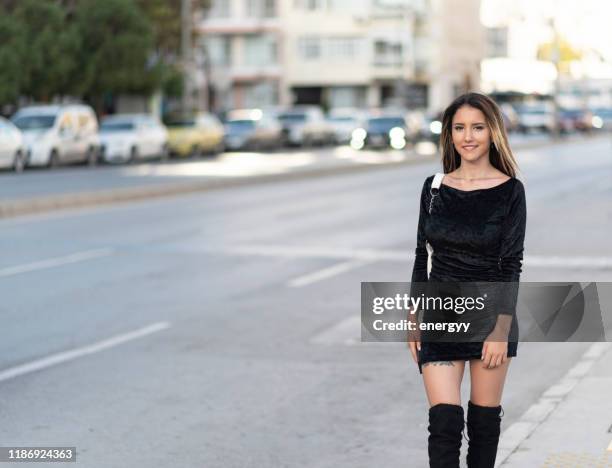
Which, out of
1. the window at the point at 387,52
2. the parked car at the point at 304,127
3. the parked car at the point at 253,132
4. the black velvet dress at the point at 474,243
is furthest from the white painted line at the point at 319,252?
the window at the point at 387,52

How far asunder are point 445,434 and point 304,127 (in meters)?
58.7

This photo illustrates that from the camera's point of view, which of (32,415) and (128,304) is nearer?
(32,415)

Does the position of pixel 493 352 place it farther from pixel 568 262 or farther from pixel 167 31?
pixel 167 31

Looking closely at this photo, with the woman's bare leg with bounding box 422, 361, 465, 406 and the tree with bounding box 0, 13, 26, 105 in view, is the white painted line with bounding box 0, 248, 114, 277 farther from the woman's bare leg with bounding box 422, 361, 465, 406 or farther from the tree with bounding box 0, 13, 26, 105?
the tree with bounding box 0, 13, 26, 105

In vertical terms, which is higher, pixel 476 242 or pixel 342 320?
pixel 476 242

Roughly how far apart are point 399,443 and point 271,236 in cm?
1195

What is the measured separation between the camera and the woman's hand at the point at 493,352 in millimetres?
4852

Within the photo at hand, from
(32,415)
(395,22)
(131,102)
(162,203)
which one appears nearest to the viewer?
(32,415)

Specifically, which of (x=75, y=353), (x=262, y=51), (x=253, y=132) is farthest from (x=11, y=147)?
(x=262, y=51)

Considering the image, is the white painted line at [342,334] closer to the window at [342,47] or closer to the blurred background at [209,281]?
the blurred background at [209,281]

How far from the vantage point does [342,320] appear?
11617 mm

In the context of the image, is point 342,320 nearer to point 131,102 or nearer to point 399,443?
point 399,443

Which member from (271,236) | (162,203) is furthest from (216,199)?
(271,236)

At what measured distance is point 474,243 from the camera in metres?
4.88
